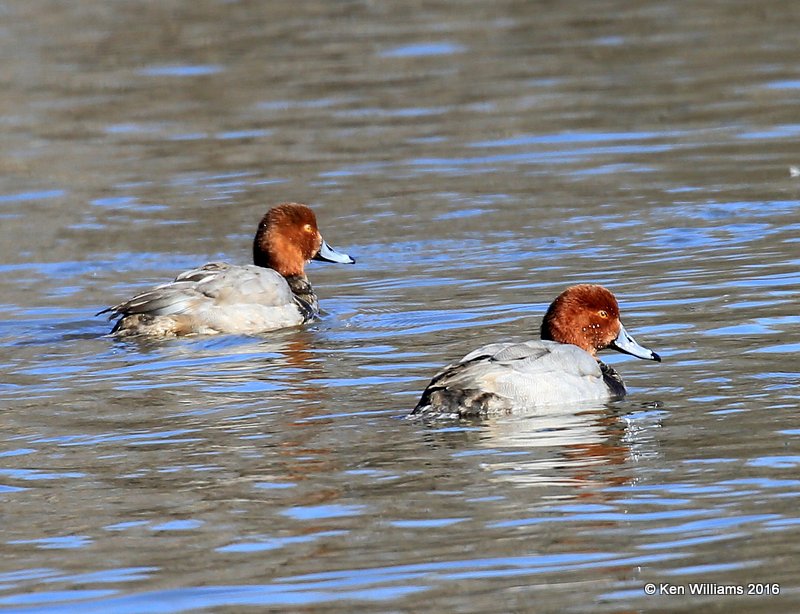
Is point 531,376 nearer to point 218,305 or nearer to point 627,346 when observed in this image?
point 627,346

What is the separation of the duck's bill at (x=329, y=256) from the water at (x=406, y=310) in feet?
0.82

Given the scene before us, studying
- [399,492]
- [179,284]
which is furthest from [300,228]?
[399,492]

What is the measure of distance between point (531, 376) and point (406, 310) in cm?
323

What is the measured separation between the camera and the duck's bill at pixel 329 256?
43.3ft

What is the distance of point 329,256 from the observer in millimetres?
13234

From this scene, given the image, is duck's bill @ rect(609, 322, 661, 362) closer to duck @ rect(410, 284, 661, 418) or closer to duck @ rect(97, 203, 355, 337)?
duck @ rect(410, 284, 661, 418)

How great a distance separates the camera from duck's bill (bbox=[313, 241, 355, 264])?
43.3ft

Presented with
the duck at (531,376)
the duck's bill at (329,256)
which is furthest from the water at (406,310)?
the duck's bill at (329,256)

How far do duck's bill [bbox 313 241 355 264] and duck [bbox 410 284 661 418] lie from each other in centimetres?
394

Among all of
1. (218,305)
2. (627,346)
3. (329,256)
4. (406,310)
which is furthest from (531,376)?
(329,256)

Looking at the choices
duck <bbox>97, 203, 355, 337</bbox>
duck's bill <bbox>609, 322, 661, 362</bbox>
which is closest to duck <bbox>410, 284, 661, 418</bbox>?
duck's bill <bbox>609, 322, 661, 362</bbox>

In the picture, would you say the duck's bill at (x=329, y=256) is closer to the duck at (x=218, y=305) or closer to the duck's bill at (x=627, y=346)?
the duck at (x=218, y=305)

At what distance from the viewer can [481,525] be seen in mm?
6766

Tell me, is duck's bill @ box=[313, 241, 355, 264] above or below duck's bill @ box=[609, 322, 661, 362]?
above
